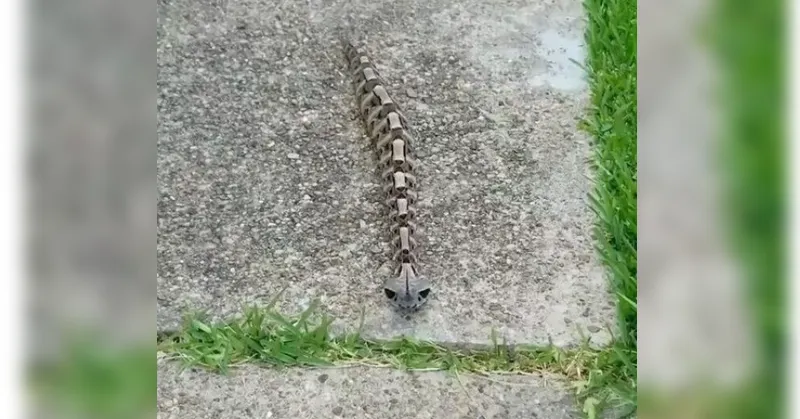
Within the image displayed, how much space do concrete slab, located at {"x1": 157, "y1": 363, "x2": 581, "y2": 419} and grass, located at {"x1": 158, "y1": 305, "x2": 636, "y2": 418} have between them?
0.20 feet

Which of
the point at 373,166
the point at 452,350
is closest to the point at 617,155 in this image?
the point at 373,166

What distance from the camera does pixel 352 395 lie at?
398 centimetres

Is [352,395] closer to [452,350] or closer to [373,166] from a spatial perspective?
[452,350]

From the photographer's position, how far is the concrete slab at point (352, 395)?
3902 mm

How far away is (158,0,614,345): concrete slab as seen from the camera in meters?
4.48

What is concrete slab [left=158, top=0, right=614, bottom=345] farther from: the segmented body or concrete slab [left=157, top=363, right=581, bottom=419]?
concrete slab [left=157, top=363, right=581, bottom=419]

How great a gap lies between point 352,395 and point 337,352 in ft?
0.94
